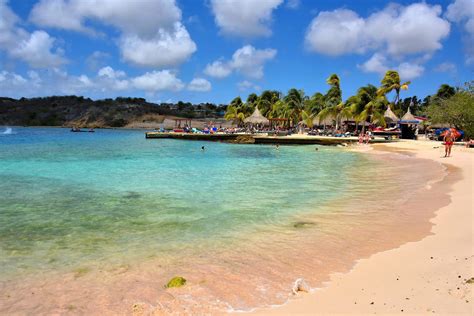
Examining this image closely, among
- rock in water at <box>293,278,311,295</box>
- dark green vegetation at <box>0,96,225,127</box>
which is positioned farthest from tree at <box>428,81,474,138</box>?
dark green vegetation at <box>0,96,225,127</box>

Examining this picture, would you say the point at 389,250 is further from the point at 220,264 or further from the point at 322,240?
the point at 220,264

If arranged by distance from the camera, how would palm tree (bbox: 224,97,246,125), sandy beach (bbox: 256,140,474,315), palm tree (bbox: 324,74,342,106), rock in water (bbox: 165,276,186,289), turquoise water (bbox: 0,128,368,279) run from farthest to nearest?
palm tree (bbox: 224,97,246,125), palm tree (bbox: 324,74,342,106), turquoise water (bbox: 0,128,368,279), rock in water (bbox: 165,276,186,289), sandy beach (bbox: 256,140,474,315)

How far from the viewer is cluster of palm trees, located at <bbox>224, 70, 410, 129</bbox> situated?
49.3 meters

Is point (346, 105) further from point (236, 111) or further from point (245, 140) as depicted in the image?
point (236, 111)

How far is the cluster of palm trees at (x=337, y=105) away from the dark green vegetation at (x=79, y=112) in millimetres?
86033

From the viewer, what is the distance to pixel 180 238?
7.41m

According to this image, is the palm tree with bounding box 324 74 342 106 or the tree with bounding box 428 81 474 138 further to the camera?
the palm tree with bounding box 324 74 342 106

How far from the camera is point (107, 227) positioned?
8266mm

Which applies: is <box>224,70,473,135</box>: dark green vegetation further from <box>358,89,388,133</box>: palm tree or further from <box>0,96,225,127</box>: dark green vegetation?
<box>0,96,225,127</box>: dark green vegetation

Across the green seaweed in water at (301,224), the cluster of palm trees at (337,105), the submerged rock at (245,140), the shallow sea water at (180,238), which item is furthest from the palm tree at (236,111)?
the green seaweed in water at (301,224)

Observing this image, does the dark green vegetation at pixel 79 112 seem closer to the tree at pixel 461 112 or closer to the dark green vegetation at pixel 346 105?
the dark green vegetation at pixel 346 105

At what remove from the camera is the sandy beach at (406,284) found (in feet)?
13.1

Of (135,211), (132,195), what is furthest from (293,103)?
(135,211)

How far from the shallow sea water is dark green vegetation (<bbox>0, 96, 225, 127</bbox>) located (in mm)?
138727
